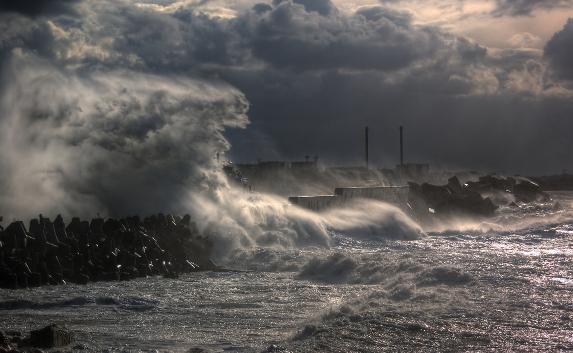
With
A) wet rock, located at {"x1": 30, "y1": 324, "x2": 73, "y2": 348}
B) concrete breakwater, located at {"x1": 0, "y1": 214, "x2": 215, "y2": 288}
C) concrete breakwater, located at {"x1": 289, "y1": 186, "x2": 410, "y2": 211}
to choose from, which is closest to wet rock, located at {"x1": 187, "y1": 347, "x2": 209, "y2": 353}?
wet rock, located at {"x1": 30, "y1": 324, "x2": 73, "y2": 348}

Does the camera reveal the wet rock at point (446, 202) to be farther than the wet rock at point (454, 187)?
No

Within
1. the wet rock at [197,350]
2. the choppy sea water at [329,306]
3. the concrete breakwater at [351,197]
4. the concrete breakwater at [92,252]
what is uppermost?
the concrete breakwater at [351,197]

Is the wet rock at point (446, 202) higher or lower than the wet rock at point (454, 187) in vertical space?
lower

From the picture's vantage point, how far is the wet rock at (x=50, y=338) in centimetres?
1047

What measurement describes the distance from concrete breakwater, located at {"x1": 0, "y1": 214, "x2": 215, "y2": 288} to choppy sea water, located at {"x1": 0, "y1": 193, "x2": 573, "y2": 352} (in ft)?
1.90

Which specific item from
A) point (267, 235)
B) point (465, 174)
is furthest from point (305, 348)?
point (465, 174)

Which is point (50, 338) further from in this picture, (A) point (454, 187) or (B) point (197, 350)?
(A) point (454, 187)

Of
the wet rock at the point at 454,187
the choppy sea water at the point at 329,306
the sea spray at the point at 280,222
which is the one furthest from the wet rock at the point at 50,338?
the wet rock at the point at 454,187

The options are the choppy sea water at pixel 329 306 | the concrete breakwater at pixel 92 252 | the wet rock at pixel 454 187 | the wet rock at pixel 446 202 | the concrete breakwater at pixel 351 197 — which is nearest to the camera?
the choppy sea water at pixel 329 306

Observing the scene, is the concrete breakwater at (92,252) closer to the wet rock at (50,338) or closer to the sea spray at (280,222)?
the sea spray at (280,222)

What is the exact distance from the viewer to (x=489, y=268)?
58.4ft

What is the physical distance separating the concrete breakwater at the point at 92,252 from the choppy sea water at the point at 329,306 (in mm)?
580

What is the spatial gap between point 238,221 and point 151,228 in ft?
16.7

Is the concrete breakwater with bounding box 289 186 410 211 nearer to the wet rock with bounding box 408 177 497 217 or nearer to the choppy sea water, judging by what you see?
the wet rock with bounding box 408 177 497 217
